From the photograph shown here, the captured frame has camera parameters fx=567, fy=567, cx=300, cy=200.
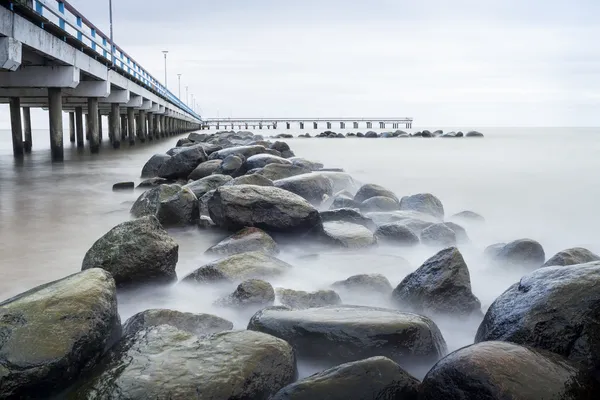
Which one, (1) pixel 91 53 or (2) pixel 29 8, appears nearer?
(2) pixel 29 8

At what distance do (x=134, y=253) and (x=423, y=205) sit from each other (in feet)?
13.8

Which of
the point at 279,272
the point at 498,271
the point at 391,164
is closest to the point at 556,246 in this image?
the point at 498,271

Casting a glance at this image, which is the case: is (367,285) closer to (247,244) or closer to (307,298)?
(307,298)

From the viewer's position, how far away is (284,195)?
536 cm

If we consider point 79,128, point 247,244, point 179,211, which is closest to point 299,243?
point 247,244

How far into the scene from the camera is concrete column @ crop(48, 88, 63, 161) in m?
15.7

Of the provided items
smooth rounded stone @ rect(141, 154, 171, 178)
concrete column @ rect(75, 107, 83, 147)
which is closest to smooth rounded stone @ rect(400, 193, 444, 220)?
smooth rounded stone @ rect(141, 154, 171, 178)

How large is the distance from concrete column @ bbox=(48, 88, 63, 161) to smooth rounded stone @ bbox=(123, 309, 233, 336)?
47.4 feet

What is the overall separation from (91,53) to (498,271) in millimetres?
15094

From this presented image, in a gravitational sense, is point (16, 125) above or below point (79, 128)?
above

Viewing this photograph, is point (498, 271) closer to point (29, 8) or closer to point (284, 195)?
point (284, 195)

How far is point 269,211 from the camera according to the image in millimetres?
5238

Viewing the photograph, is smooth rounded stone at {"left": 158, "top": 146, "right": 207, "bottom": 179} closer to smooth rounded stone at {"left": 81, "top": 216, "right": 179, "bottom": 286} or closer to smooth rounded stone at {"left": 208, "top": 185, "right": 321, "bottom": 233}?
smooth rounded stone at {"left": 208, "top": 185, "right": 321, "bottom": 233}

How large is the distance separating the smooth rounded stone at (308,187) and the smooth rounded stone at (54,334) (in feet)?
15.7
